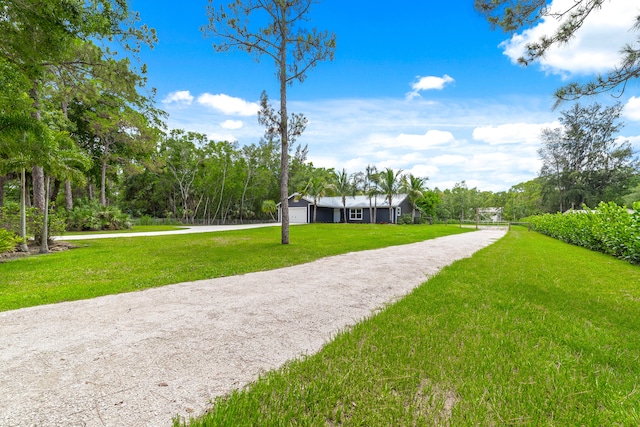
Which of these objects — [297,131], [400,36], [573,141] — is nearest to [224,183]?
[297,131]

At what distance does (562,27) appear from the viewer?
3484 millimetres

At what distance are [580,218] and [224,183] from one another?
29318mm

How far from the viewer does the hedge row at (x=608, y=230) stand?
23.7ft

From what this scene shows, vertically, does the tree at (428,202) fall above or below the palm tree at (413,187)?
below

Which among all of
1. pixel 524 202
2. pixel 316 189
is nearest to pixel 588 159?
pixel 524 202

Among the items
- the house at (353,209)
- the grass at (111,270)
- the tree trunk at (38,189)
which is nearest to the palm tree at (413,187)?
the house at (353,209)

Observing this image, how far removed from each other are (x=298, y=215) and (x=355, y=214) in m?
6.82

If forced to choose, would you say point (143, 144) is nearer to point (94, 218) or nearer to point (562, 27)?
point (94, 218)

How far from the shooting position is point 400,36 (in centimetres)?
1099

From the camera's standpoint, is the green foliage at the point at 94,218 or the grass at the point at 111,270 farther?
the green foliage at the point at 94,218

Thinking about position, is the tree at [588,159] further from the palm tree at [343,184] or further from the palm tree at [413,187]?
the palm tree at [343,184]

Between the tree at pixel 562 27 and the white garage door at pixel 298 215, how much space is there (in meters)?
28.1

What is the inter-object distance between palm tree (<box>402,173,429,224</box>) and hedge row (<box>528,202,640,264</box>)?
16125mm

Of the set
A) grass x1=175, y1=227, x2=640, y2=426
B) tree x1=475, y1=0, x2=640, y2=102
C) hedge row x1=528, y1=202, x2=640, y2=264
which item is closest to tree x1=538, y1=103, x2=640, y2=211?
hedge row x1=528, y1=202, x2=640, y2=264
